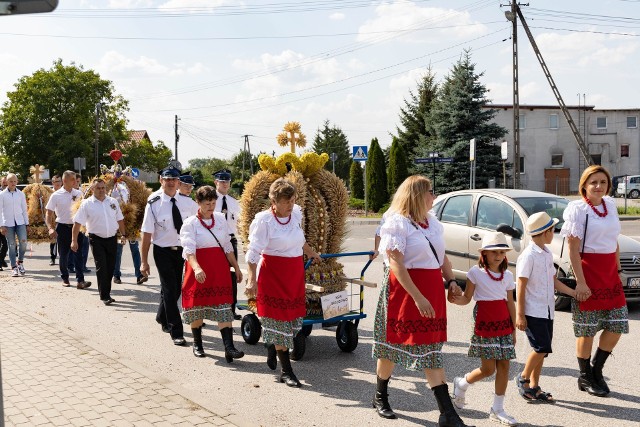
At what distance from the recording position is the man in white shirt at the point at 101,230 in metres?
10.1

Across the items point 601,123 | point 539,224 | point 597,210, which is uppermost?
point 601,123

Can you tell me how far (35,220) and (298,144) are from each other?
9.33 meters

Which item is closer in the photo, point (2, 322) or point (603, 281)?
point (603, 281)

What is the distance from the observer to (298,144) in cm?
754

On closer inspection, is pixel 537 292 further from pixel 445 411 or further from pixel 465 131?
pixel 465 131

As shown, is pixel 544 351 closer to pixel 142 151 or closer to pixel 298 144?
pixel 298 144

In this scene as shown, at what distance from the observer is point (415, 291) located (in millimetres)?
4652

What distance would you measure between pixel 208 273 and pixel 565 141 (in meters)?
52.1

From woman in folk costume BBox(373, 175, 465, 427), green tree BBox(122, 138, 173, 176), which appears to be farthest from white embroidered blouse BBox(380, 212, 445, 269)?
green tree BBox(122, 138, 173, 176)

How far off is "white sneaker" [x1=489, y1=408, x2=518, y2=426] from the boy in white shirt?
0.62m

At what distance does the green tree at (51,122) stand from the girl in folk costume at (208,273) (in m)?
54.2

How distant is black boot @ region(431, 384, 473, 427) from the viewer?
4662mm

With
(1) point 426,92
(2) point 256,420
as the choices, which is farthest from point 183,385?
(1) point 426,92

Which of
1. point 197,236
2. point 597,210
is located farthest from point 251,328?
point 597,210
